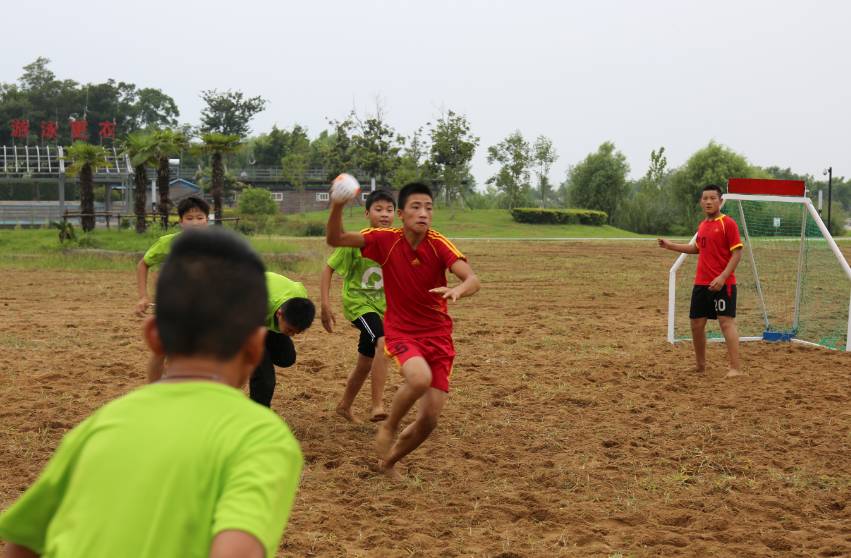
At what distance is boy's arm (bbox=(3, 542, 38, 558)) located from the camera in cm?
208

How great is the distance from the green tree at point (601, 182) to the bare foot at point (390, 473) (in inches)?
2267

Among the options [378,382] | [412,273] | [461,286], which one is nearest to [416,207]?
[412,273]

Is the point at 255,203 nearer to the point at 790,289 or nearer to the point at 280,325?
the point at 790,289

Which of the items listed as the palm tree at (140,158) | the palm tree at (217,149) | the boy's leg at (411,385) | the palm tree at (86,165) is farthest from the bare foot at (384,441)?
the palm tree at (86,165)

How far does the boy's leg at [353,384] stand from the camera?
25.8 ft

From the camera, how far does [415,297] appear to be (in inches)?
246

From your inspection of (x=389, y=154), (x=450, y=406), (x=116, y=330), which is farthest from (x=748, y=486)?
(x=389, y=154)

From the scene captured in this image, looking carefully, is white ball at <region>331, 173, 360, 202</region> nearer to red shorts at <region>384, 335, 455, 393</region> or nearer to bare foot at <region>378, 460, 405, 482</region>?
red shorts at <region>384, 335, 455, 393</region>

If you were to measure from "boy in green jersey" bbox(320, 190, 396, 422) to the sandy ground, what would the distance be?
1.83ft

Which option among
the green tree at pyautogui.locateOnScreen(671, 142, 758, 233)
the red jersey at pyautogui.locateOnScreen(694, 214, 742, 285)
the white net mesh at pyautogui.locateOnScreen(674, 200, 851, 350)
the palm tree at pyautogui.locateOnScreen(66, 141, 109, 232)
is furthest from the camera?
the green tree at pyautogui.locateOnScreen(671, 142, 758, 233)

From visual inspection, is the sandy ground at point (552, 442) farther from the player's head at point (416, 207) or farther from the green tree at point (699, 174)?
the green tree at point (699, 174)

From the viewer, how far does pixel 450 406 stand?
8.66 metres

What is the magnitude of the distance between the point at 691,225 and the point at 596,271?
34.3 meters

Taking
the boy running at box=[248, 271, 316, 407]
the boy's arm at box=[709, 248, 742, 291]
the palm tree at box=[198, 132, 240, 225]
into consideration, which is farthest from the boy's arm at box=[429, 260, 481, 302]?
the palm tree at box=[198, 132, 240, 225]
